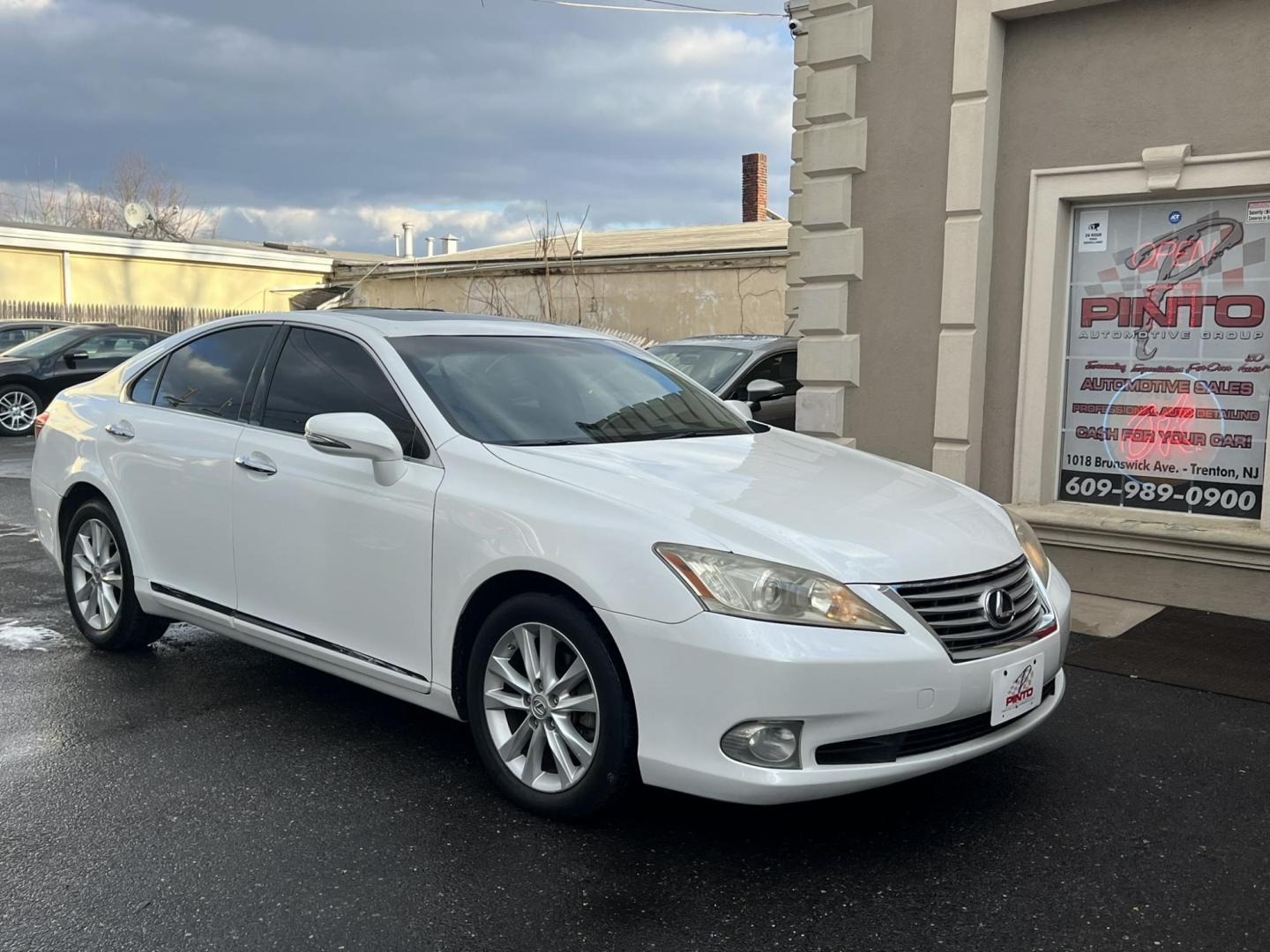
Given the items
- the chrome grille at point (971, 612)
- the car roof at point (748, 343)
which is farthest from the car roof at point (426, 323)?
the car roof at point (748, 343)

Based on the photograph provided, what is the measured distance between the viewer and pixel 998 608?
348 centimetres

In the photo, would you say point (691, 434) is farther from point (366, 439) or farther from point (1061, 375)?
point (1061, 375)

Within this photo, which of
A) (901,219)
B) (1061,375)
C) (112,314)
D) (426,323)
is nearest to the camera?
(426,323)

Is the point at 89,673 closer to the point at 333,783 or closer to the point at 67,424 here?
the point at 67,424

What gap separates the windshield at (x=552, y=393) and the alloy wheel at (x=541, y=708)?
0.76 m

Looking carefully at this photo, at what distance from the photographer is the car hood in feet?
10.9

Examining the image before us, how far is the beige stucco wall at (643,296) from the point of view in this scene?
17297mm

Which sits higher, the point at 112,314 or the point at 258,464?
the point at 112,314

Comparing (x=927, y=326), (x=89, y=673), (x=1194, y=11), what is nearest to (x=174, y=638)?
(x=89, y=673)

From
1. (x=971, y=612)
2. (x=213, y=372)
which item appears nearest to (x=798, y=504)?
(x=971, y=612)

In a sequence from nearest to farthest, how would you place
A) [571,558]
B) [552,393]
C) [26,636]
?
[571,558] < [552,393] < [26,636]

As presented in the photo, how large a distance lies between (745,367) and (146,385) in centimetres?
509

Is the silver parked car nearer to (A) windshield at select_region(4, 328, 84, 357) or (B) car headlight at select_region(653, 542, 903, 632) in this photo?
(B) car headlight at select_region(653, 542, 903, 632)

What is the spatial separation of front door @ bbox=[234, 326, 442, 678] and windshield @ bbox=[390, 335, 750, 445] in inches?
7.6
